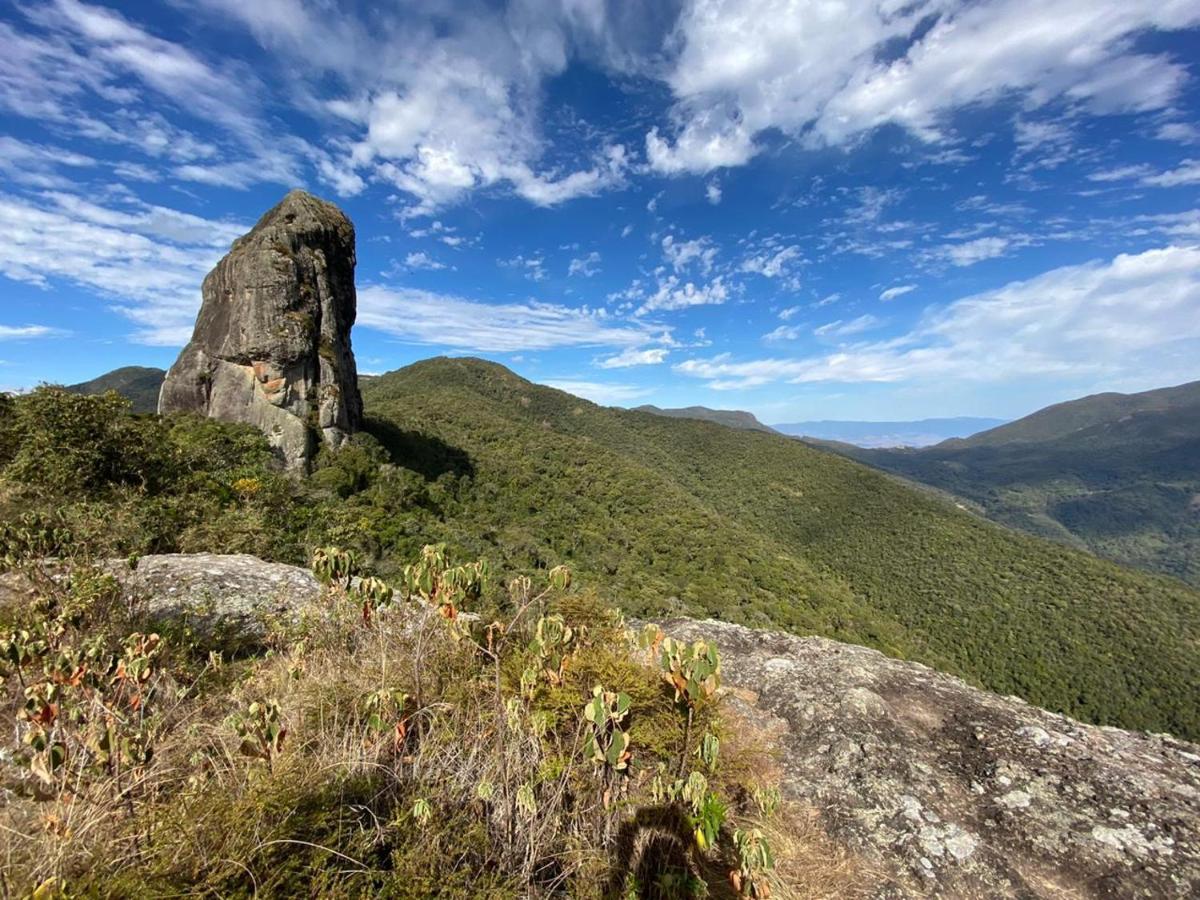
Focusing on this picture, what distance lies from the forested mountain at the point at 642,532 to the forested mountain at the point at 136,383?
37.6 m

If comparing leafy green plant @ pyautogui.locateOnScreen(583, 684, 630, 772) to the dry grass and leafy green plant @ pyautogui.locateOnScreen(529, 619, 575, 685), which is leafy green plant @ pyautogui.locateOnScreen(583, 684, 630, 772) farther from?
leafy green plant @ pyautogui.locateOnScreen(529, 619, 575, 685)

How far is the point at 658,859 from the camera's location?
268 centimetres

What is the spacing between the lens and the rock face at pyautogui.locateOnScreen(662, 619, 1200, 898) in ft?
11.2

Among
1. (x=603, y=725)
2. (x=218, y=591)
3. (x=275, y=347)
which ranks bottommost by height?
(x=218, y=591)

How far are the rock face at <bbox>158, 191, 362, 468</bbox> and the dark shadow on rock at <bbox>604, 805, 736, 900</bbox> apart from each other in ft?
93.8

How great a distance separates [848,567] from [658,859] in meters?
57.8

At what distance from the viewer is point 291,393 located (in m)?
27.5

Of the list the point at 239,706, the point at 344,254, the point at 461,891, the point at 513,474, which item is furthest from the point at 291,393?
the point at 461,891

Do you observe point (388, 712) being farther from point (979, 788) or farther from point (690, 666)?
point (979, 788)

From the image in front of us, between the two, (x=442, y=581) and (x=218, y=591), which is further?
(x=218, y=591)

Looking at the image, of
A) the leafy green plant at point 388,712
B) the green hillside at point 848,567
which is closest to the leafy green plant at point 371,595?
the leafy green plant at point 388,712

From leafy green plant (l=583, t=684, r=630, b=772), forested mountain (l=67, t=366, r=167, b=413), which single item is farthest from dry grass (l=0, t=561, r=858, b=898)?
forested mountain (l=67, t=366, r=167, b=413)

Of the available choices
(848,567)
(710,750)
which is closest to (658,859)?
(710,750)

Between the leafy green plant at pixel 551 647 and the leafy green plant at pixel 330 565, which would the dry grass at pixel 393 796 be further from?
the leafy green plant at pixel 330 565
